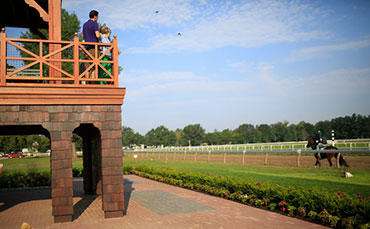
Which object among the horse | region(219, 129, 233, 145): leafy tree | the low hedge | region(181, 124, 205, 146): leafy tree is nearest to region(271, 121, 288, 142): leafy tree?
region(219, 129, 233, 145): leafy tree

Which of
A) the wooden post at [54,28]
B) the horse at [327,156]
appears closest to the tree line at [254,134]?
the horse at [327,156]

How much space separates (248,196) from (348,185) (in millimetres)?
3117

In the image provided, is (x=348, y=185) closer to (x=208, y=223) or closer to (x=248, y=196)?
(x=248, y=196)

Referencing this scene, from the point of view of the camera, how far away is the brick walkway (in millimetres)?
7797

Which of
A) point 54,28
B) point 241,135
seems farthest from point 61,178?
point 241,135

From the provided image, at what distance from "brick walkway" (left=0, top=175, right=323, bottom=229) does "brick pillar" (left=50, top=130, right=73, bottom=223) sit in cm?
31

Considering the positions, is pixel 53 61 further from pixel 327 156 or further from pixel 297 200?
pixel 327 156

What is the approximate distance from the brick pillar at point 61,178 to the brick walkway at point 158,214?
1.01 ft

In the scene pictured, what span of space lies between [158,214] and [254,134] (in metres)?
129

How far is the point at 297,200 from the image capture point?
27.5 feet

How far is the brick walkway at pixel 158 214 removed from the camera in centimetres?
780

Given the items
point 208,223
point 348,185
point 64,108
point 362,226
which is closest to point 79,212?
point 64,108

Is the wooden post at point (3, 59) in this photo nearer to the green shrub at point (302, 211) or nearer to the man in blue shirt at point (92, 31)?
the man in blue shirt at point (92, 31)

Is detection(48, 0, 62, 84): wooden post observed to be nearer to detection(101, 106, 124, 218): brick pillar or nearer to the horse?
detection(101, 106, 124, 218): brick pillar
